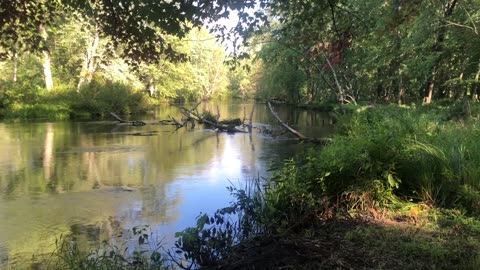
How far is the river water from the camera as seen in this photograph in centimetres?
835

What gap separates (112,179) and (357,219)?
867 centimetres

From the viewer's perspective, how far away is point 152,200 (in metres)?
10.5

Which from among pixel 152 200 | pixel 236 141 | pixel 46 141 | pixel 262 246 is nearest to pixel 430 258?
pixel 262 246

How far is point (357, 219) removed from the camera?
5.52 metres

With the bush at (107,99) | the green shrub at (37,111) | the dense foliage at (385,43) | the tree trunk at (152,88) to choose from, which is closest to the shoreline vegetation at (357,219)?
the dense foliage at (385,43)

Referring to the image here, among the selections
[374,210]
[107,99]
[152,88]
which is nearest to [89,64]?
[107,99]

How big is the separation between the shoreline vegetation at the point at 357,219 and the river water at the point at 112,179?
1.89m

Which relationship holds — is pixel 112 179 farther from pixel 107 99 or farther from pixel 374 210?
pixel 107 99

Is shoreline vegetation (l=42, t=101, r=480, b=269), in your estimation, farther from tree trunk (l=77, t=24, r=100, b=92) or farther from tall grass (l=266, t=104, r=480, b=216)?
tree trunk (l=77, t=24, r=100, b=92)

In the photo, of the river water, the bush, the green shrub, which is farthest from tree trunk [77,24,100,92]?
the river water

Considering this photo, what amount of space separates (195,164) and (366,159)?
31.7ft

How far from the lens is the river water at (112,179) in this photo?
8.35 meters

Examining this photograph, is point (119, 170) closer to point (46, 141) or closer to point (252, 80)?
point (46, 141)

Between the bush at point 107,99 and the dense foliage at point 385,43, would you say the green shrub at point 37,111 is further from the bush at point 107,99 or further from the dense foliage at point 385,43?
the dense foliage at point 385,43
